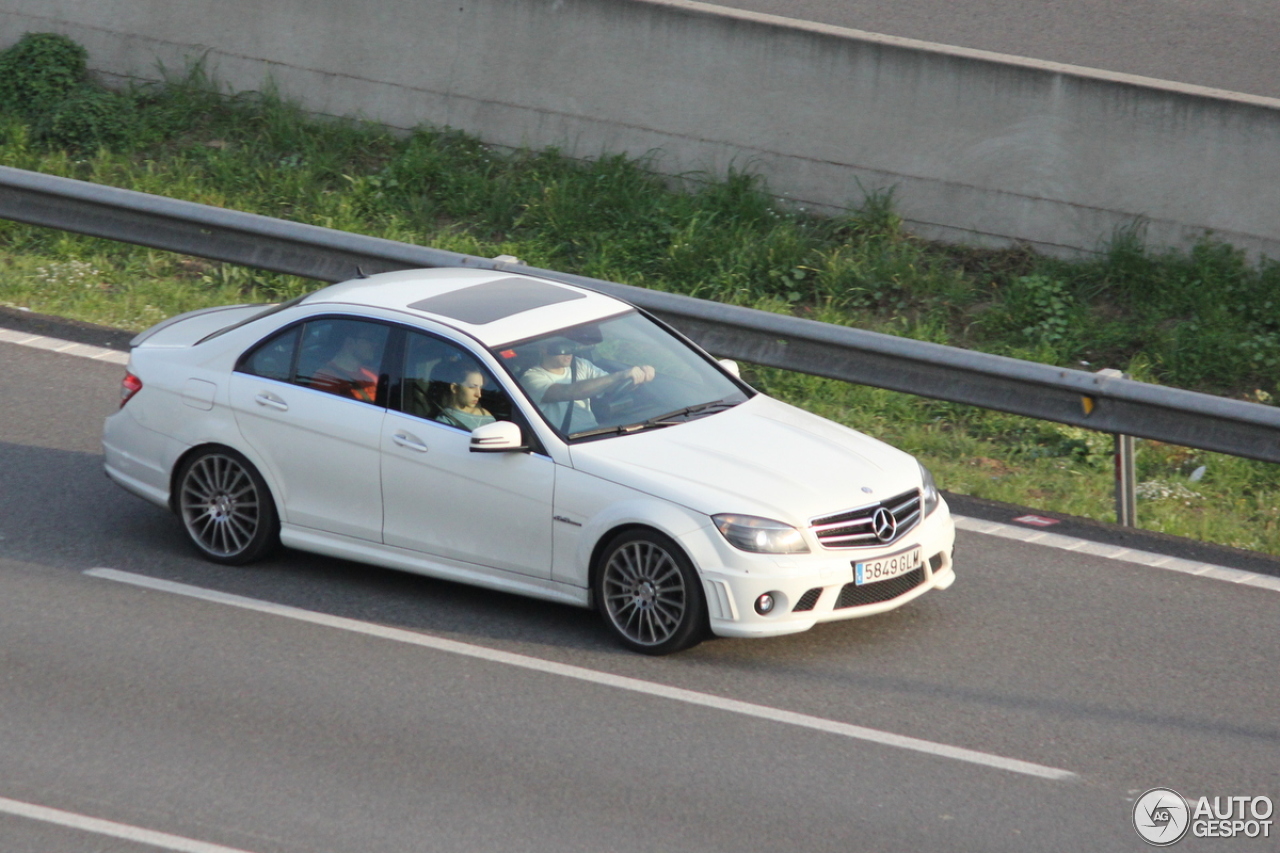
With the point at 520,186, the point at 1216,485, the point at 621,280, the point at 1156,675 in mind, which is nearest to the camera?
the point at 1156,675

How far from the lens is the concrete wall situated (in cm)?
1249

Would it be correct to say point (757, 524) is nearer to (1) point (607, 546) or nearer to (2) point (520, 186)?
(1) point (607, 546)

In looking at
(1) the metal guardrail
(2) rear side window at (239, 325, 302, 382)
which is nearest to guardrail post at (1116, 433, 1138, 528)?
(1) the metal guardrail

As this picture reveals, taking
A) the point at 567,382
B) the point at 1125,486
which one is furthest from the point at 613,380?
the point at 1125,486

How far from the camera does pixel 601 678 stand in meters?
7.13

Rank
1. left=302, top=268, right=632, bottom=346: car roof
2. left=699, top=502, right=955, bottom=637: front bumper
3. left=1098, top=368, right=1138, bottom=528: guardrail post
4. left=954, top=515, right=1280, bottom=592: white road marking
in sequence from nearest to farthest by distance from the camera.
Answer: left=699, top=502, right=955, bottom=637: front bumper, left=302, top=268, right=632, bottom=346: car roof, left=954, top=515, right=1280, bottom=592: white road marking, left=1098, top=368, right=1138, bottom=528: guardrail post

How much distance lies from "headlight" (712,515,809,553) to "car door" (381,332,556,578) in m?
0.87

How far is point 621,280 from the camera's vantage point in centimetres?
1287

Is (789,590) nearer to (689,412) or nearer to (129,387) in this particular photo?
(689,412)

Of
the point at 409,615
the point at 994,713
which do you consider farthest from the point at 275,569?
the point at 994,713

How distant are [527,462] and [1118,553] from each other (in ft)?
11.5

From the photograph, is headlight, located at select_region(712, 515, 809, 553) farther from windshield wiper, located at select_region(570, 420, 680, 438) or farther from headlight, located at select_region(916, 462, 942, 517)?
headlight, located at select_region(916, 462, 942, 517)

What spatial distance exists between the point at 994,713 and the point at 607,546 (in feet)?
5.99

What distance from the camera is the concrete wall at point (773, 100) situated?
41.0 ft
